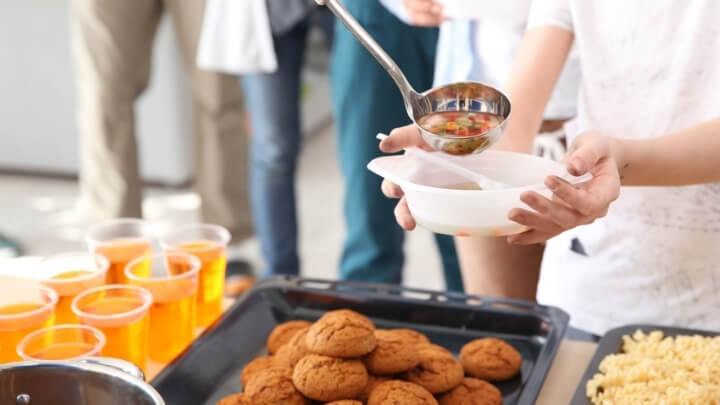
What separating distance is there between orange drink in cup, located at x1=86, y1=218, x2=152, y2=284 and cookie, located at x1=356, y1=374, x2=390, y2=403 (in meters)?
0.39

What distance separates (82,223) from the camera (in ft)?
10.2

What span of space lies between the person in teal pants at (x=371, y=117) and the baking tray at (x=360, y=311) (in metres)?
0.93

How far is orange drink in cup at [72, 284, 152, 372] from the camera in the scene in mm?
1056

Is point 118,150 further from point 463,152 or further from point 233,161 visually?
point 463,152

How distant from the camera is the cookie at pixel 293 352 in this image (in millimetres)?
1037

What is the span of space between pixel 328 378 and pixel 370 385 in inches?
2.5

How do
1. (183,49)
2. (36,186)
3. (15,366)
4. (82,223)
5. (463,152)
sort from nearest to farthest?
(15,366) < (463,152) < (183,49) < (82,223) < (36,186)

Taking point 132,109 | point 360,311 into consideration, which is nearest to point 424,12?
point 360,311

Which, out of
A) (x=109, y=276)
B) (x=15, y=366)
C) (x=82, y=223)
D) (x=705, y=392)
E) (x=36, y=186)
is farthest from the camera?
(x=36, y=186)

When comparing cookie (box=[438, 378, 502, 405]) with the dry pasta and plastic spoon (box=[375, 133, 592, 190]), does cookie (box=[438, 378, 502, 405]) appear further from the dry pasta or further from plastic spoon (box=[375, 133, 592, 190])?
plastic spoon (box=[375, 133, 592, 190])

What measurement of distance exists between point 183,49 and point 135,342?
1723 mm

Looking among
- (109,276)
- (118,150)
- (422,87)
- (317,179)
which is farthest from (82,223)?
(109,276)

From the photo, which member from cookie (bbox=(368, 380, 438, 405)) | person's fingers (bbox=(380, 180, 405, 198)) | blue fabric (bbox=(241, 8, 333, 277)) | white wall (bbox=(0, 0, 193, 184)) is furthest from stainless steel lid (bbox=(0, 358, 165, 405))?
white wall (bbox=(0, 0, 193, 184))

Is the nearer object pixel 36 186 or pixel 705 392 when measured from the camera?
pixel 705 392
